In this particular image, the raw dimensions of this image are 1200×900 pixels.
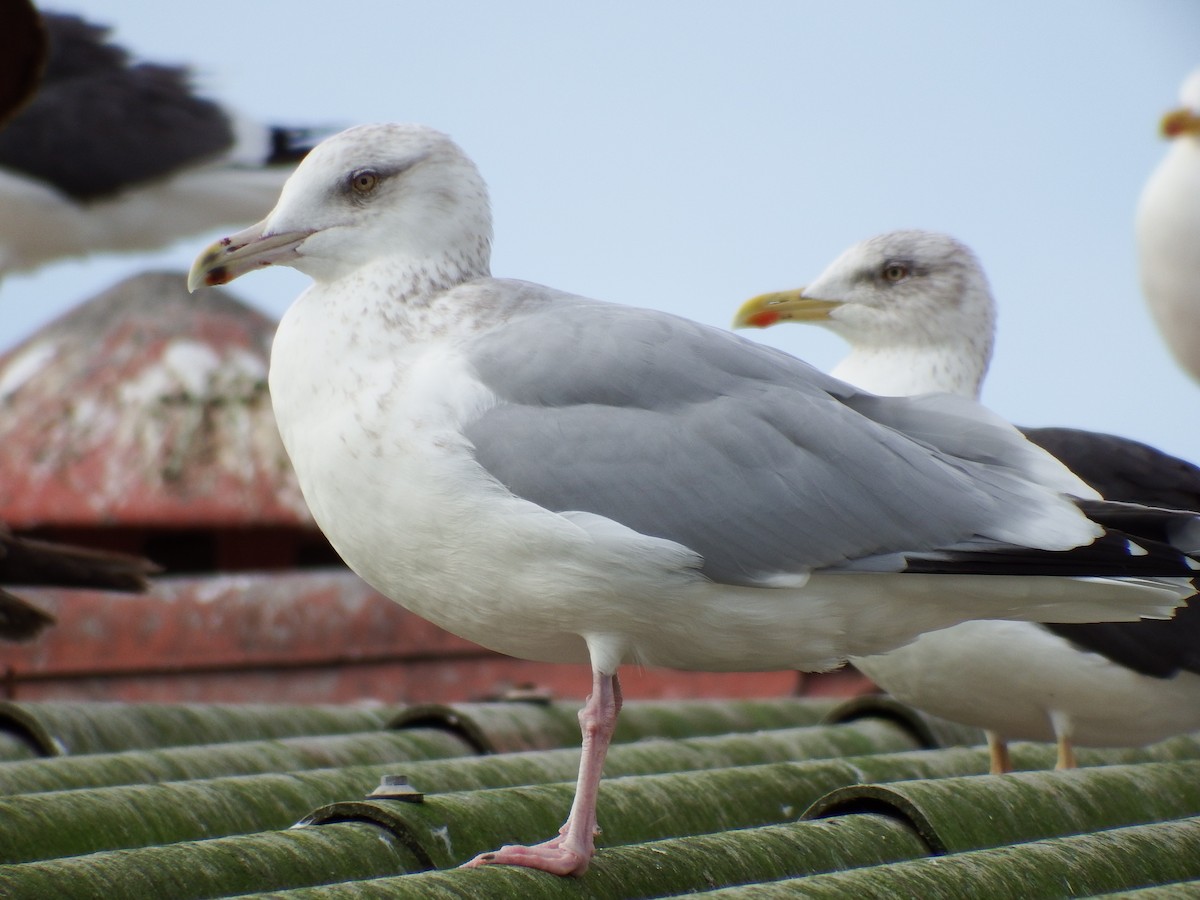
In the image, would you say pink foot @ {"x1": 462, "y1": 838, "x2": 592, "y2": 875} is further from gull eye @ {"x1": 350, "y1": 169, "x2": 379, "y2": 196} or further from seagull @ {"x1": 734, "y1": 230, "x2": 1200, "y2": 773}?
seagull @ {"x1": 734, "y1": 230, "x2": 1200, "y2": 773}

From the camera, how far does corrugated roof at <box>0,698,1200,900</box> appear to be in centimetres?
243

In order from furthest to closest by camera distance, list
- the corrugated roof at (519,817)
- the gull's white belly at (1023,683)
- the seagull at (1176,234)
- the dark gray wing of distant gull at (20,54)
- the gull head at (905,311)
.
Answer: the seagull at (1176,234) → the gull head at (905,311) → the gull's white belly at (1023,683) → the dark gray wing of distant gull at (20,54) → the corrugated roof at (519,817)

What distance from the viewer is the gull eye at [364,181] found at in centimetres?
296

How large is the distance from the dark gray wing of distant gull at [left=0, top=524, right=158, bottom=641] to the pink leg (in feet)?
6.48

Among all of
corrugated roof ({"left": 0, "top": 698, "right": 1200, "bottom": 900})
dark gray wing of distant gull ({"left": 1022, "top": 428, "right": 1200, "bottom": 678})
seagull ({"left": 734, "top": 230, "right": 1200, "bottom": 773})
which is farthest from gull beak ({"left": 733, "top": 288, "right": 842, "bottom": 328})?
corrugated roof ({"left": 0, "top": 698, "right": 1200, "bottom": 900})

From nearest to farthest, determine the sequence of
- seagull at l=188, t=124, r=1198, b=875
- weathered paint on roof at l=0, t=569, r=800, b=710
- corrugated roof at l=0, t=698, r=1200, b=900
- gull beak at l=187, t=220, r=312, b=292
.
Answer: corrugated roof at l=0, t=698, r=1200, b=900
seagull at l=188, t=124, r=1198, b=875
gull beak at l=187, t=220, r=312, b=292
weathered paint on roof at l=0, t=569, r=800, b=710

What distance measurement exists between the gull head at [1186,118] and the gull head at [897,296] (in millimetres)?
4399

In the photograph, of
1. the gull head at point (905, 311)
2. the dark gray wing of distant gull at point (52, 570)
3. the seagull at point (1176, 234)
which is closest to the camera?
the dark gray wing of distant gull at point (52, 570)

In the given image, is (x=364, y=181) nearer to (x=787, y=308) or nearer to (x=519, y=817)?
(x=519, y=817)

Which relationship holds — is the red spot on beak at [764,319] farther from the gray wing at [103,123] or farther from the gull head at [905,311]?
the gray wing at [103,123]

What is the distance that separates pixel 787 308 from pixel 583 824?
230cm

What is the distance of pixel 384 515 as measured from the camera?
8.63 ft

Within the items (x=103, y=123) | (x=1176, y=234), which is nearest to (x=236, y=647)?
(x=103, y=123)

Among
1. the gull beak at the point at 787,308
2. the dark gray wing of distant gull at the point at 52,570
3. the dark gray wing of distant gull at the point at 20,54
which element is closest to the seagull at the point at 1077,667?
the gull beak at the point at 787,308
